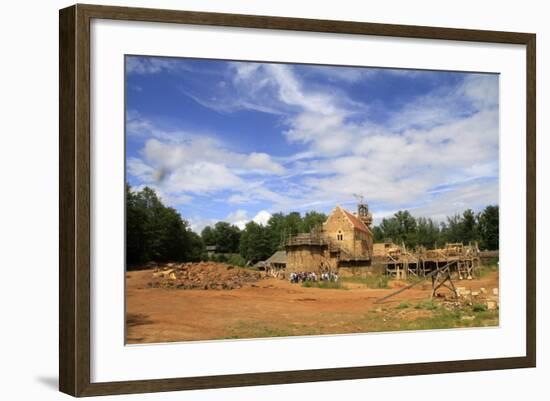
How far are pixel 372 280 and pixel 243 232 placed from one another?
119 centimetres

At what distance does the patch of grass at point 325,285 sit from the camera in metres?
8.44

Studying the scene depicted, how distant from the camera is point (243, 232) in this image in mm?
8250

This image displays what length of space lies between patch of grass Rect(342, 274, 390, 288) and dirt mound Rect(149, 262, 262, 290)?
0.83 meters

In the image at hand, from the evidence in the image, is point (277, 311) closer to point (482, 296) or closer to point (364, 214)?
point (364, 214)

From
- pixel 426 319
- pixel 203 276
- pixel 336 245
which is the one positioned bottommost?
pixel 426 319

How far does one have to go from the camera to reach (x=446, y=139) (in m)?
8.87

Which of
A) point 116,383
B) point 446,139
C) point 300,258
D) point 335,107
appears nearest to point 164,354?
point 116,383

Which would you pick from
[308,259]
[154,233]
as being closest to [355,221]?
[308,259]

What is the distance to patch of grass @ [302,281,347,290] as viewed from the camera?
844 cm

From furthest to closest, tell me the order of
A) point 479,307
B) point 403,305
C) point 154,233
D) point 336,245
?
1. point 479,307
2. point 403,305
3. point 336,245
4. point 154,233

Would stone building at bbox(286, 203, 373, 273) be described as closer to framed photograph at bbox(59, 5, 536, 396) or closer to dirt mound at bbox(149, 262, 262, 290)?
framed photograph at bbox(59, 5, 536, 396)

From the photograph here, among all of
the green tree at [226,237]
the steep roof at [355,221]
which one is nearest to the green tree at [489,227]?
the steep roof at [355,221]

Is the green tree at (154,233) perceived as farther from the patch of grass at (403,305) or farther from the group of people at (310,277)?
the patch of grass at (403,305)

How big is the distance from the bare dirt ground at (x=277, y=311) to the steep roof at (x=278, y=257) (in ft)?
0.50
